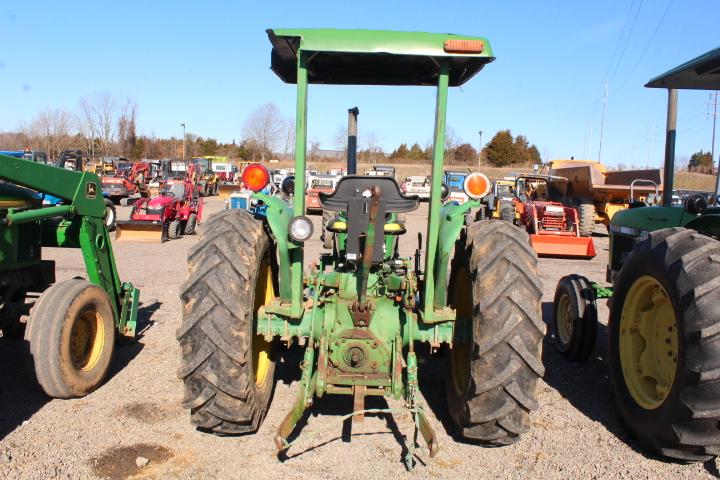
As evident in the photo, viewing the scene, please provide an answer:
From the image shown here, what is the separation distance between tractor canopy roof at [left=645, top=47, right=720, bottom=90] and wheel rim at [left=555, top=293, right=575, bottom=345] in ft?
7.28

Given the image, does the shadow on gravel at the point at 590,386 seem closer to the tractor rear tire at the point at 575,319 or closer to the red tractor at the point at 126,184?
the tractor rear tire at the point at 575,319

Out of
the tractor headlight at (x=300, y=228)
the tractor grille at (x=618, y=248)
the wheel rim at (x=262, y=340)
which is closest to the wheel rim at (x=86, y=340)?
the wheel rim at (x=262, y=340)

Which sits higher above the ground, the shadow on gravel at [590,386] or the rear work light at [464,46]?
the rear work light at [464,46]

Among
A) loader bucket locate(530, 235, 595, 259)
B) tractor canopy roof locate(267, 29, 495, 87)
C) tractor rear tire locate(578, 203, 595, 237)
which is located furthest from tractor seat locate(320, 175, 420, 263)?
tractor rear tire locate(578, 203, 595, 237)

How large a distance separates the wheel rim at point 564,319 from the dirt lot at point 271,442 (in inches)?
26.2

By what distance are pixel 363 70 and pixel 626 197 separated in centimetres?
1565

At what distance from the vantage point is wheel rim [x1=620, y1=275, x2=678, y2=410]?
3.90 metres

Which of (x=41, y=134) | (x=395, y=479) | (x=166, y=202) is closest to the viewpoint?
(x=395, y=479)

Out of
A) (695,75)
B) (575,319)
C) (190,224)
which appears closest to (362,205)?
(575,319)

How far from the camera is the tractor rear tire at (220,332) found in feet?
11.6

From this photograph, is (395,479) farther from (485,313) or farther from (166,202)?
(166,202)

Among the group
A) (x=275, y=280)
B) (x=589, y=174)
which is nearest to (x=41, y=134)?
(x=589, y=174)

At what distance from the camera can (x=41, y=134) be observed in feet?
182

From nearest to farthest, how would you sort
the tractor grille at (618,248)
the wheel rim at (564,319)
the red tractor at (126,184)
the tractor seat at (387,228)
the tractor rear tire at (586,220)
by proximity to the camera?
the tractor seat at (387,228) → the wheel rim at (564,319) → the tractor grille at (618,248) → the tractor rear tire at (586,220) → the red tractor at (126,184)
